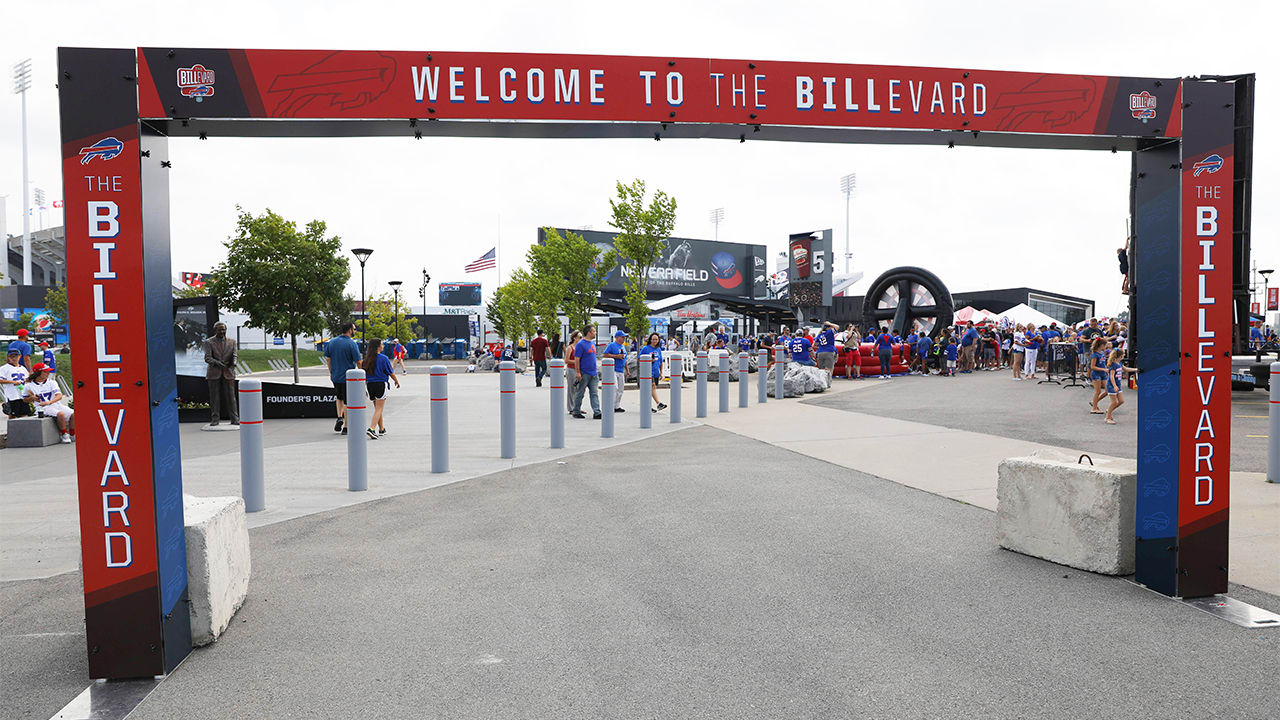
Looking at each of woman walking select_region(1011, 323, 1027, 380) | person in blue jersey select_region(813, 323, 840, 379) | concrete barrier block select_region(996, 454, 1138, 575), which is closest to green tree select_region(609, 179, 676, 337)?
person in blue jersey select_region(813, 323, 840, 379)

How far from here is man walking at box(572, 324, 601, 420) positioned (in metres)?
15.2

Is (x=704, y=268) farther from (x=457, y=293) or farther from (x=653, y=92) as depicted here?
(x=653, y=92)

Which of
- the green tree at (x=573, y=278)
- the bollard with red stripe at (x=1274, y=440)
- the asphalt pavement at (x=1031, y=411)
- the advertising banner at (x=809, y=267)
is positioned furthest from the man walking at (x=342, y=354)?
the advertising banner at (x=809, y=267)

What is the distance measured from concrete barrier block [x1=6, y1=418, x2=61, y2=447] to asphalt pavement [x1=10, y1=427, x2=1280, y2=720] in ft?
27.9

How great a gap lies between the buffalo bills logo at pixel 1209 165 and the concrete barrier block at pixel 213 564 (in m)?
5.82

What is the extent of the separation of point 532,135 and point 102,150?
7.29 feet

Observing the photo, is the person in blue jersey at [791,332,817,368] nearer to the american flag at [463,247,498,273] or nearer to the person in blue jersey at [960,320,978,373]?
the person in blue jersey at [960,320,978,373]

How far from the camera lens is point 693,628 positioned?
4402 mm

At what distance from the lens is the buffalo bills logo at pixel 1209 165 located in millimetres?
4781

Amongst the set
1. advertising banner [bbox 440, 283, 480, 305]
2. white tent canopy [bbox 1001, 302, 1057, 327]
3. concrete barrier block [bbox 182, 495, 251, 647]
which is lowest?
concrete barrier block [bbox 182, 495, 251, 647]

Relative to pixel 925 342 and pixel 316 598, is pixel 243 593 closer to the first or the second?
pixel 316 598

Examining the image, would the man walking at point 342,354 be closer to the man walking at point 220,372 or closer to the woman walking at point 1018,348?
the man walking at point 220,372

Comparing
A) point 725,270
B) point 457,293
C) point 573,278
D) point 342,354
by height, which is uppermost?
point 725,270

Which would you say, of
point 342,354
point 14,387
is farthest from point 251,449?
point 14,387
